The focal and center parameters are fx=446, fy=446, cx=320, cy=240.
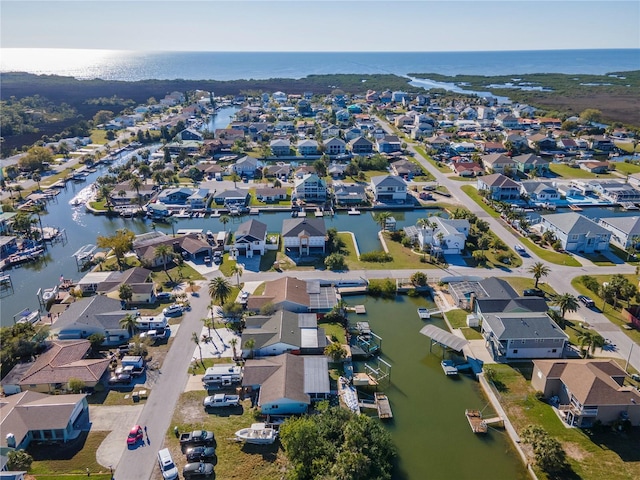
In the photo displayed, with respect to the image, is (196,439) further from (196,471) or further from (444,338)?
(444,338)

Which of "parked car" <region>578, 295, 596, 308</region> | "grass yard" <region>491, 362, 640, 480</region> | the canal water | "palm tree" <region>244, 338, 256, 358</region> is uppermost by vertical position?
"palm tree" <region>244, 338, 256, 358</region>

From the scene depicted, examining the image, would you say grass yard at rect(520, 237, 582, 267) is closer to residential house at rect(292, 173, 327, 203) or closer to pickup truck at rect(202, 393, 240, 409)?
residential house at rect(292, 173, 327, 203)

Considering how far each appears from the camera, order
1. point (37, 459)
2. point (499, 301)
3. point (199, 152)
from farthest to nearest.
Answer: point (199, 152), point (499, 301), point (37, 459)

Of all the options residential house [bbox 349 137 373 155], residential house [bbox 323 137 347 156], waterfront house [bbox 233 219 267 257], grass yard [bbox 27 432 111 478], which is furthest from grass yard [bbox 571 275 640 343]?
residential house [bbox 323 137 347 156]

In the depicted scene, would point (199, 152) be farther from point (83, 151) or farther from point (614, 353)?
point (614, 353)

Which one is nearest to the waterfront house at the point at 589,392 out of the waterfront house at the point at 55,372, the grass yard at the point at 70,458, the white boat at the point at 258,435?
the white boat at the point at 258,435

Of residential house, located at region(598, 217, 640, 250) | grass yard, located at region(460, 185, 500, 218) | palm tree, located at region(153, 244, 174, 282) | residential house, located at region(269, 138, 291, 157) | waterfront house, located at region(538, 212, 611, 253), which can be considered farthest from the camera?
residential house, located at region(269, 138, 291, 157)

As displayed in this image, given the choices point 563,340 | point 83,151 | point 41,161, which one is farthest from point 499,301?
point 83,151

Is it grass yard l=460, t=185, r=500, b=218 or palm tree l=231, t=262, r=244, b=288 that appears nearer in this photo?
palm tree l=231, t=262, r=244, b=288
